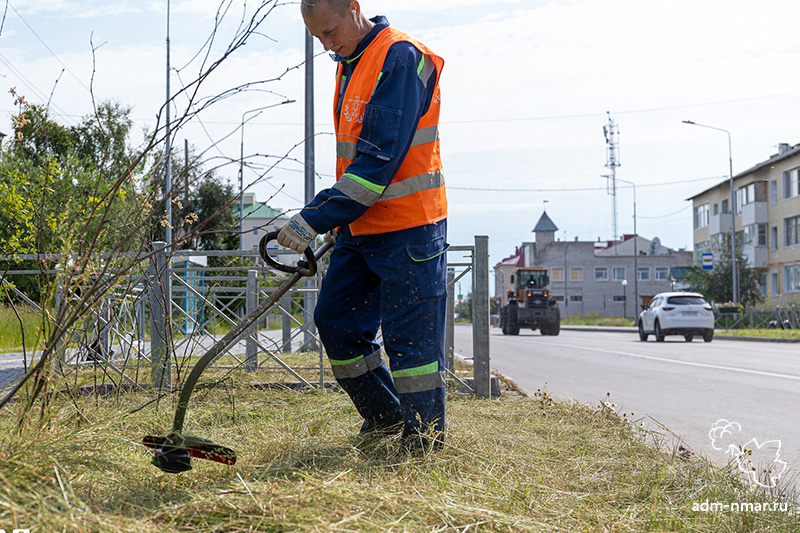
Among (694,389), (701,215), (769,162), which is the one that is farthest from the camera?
(701,215)

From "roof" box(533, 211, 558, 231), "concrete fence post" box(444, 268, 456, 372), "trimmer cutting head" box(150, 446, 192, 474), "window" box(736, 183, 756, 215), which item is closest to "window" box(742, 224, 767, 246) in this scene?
"window" box(736, 183, 756, 215)

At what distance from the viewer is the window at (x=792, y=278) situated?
43906 millimetres

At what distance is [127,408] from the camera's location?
3.80 meters

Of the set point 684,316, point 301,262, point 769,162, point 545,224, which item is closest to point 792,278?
point 769,162

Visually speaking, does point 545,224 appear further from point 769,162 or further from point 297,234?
point 297,234

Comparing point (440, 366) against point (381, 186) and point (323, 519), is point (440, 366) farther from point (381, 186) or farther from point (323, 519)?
point (323, 519)

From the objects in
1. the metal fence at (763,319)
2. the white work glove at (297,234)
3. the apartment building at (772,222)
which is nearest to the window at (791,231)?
the apartment building at (772,222)

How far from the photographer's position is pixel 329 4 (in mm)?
3264

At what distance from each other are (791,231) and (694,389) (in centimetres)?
4155

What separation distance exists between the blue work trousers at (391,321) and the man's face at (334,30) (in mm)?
787

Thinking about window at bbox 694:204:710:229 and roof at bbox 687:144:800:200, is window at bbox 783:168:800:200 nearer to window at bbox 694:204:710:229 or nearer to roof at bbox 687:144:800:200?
roof at bbox 687:144:800:200

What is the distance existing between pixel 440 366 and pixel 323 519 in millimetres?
1416

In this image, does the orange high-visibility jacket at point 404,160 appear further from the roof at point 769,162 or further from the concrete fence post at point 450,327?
the roof at point 769,162

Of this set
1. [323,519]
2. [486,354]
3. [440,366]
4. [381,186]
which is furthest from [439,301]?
[486,354]
